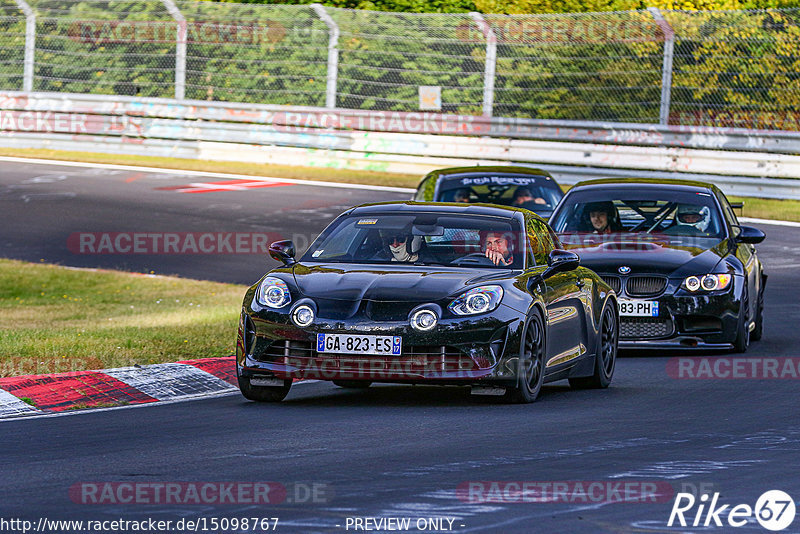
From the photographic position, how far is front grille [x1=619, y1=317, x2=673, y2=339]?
520 inches

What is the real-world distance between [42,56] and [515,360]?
2247 cm

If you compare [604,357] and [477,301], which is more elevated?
[477,301]

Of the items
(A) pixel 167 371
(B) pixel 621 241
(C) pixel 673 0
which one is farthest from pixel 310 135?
(A) pixel 167 371

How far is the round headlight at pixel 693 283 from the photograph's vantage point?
13205 millimetres

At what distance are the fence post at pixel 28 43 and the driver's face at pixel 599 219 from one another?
59.1 ft

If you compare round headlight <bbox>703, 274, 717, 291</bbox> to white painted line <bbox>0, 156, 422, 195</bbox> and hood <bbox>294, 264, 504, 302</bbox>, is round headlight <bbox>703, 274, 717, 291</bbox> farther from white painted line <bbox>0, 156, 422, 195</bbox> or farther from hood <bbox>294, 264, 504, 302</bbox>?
white painted line <bbox>0, 156, 422, 195</bbox>

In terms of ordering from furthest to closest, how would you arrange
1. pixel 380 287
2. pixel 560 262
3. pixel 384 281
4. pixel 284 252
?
1. pixel 560 262
2. pixel 284 252
3. pixel 384 281
4. pixel 380 287

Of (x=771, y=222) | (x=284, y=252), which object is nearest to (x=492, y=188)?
(x=771, y=222)

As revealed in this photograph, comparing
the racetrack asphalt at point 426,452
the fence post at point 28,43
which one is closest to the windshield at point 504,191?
the racetrack asphalt at point 426,452

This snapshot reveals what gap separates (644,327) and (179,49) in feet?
58.8

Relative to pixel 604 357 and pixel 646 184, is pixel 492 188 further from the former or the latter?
pixel 604 357

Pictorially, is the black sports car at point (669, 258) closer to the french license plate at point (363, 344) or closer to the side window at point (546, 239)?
the side window at point (546, 239)

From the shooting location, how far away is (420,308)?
9375mm

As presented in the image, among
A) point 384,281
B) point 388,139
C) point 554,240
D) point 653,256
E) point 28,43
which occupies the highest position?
point 28,43
